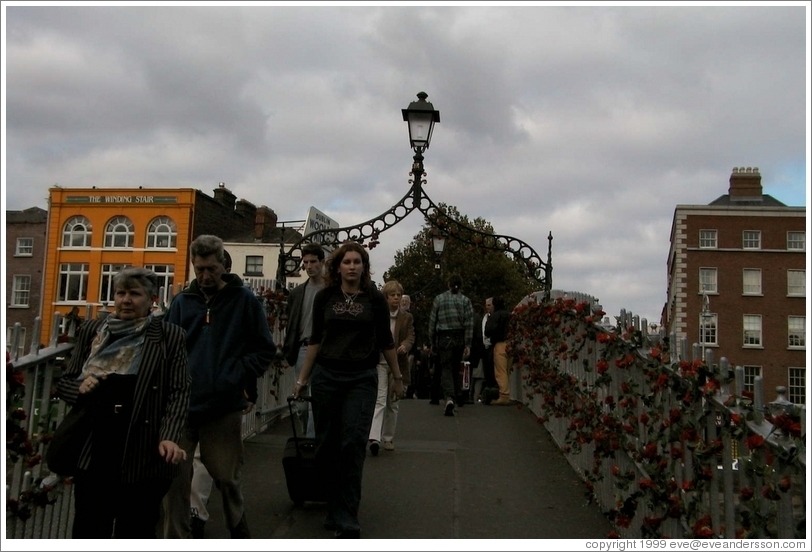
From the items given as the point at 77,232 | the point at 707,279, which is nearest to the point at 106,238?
the point at 77,232

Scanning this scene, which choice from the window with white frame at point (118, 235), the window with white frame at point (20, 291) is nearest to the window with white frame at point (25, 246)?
the window with white frame at point (20, 291)

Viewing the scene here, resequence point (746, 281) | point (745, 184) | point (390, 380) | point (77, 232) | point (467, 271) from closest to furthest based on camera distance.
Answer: point (390, 380)
point (467, 271)
point (77, 232)
point (746, 281)
point (745, 184)

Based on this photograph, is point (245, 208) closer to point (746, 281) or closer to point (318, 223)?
point (746, 281)

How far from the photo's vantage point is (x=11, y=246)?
61.5m

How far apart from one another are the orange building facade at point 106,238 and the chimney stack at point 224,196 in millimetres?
2644

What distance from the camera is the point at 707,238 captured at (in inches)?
2628

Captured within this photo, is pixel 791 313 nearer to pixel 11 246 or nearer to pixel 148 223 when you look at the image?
pixel 148 223

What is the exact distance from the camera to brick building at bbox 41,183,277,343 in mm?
59094

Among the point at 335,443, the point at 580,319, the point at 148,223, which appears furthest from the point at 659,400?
the point at 148,223

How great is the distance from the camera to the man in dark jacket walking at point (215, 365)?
16.0ft

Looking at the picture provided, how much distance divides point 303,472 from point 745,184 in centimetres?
6887

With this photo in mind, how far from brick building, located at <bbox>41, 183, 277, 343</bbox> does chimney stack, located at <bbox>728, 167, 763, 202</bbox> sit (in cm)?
3672

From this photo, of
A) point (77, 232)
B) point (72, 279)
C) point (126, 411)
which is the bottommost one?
point (126, 411)

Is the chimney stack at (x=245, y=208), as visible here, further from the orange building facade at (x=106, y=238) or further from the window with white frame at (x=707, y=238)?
the window with white frame at (x=707, y=238)
